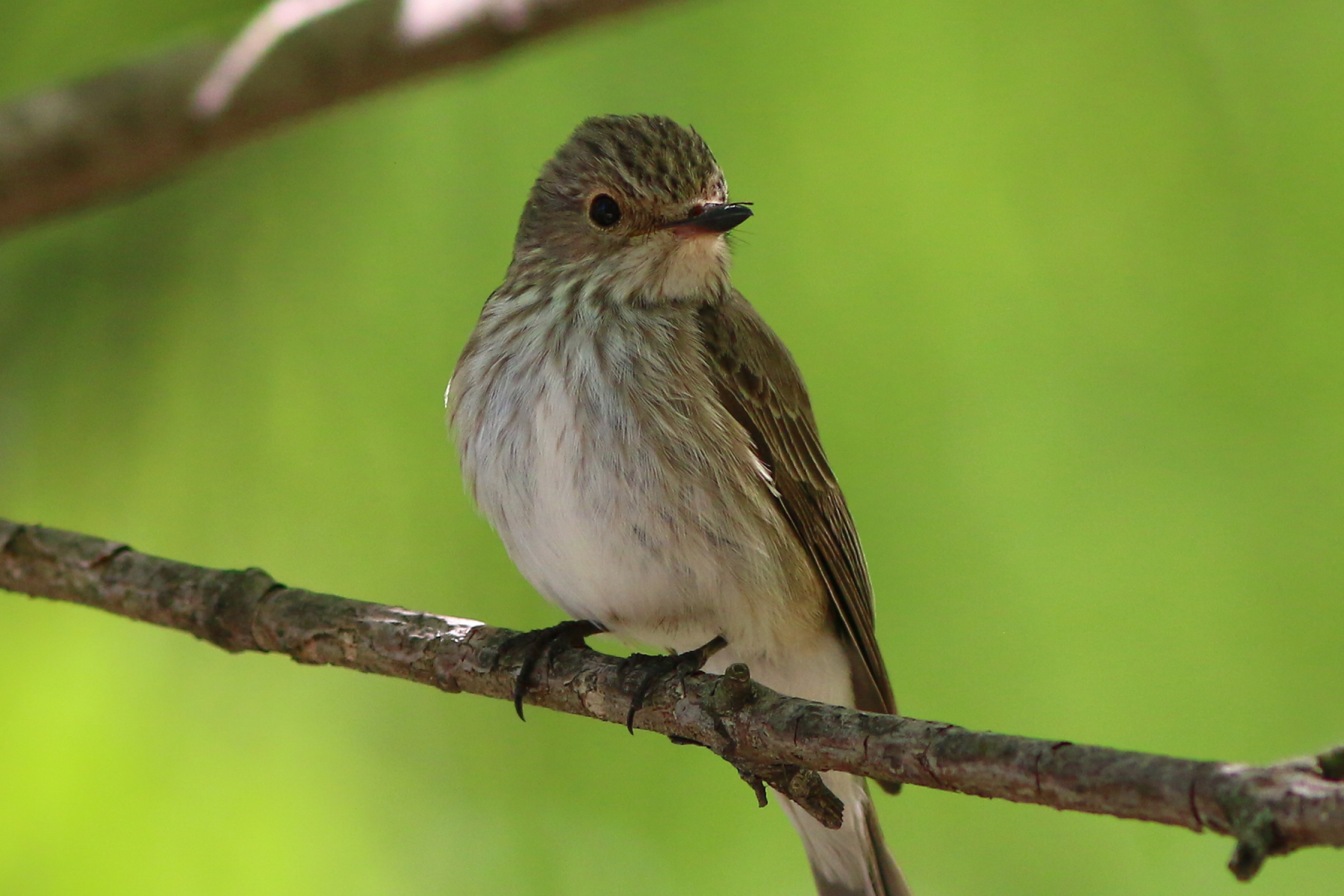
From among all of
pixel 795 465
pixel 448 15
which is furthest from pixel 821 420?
pixel 448 15

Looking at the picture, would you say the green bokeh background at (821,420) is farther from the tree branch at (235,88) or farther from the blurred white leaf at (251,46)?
the blurred white leaf at (251,46)

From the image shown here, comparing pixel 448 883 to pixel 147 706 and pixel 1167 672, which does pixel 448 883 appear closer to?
pixel 147 706

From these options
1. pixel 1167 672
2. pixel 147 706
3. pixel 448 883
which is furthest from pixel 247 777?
pixel 1167 672

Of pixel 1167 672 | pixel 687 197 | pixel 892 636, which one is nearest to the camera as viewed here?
pixel 687 197

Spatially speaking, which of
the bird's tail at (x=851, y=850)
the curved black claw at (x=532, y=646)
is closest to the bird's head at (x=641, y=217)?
the curved black claw at (x=532, y=646)

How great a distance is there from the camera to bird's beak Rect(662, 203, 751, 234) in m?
3.44

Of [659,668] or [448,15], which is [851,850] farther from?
[448,15]

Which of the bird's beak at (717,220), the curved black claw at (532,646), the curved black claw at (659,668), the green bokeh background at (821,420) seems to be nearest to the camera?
the curved black claw at (659,668)

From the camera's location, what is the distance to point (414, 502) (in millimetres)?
4902

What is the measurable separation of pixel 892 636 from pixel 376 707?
77.5 inches

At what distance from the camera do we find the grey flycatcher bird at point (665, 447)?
3.32m

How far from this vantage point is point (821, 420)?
4.77m

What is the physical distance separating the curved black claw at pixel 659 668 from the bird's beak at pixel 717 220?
43.6 inches

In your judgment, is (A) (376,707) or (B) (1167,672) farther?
(A) (376,707)
